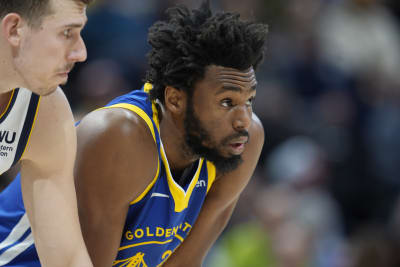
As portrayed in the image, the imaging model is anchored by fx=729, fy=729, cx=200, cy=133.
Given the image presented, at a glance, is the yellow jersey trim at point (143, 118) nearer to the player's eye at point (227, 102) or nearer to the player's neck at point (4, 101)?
the player's eye at point (227, 102)

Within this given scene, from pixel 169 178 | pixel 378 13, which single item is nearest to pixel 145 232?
pixel 169 178

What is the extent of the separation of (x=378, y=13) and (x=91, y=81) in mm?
3602

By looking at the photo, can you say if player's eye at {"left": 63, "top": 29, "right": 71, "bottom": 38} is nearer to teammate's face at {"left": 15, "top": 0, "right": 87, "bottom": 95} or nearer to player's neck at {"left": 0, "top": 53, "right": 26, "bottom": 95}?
teammate's face at {"left": 15, "top": 0, "right": 87, "bottom": 95}

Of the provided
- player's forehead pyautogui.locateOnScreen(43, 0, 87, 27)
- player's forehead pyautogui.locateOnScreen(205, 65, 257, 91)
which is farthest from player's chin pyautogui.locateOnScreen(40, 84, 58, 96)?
player's forehead pyautogui.locateOnScreen(205, 65, 257, 91)

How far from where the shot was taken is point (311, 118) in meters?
7.49

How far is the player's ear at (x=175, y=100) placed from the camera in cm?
335

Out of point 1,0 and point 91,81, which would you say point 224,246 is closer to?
point 91,81

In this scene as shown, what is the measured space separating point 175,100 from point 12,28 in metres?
0.89

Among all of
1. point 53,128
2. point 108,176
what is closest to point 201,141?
point 108,176

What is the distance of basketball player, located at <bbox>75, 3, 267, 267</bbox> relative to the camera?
315cm

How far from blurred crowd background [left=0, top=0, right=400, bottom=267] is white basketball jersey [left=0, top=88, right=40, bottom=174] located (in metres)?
3.02

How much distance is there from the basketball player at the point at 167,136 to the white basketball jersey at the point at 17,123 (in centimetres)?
24

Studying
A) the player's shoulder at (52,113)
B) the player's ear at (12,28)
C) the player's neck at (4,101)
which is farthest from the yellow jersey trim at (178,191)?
the player's ear at (12,28)

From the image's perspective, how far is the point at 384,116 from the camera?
748 centimetres
